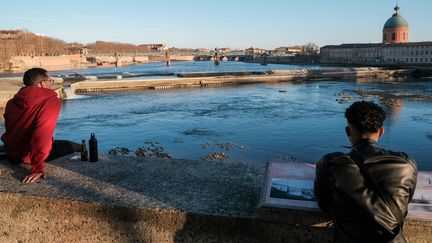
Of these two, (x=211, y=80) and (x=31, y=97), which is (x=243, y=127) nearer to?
(x=31, y=97)

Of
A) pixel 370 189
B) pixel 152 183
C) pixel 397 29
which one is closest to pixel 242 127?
pixel 152 183

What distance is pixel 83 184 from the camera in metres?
3.79

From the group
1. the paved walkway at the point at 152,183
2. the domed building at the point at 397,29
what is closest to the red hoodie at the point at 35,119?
→ the paved walkway at the point at 152,183

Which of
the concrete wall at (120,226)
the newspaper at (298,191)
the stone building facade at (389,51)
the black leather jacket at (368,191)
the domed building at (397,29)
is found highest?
the domed building at (397,29)

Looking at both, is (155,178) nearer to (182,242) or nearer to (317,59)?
(182,242)

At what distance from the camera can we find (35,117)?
3.93m

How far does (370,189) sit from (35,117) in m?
3.40

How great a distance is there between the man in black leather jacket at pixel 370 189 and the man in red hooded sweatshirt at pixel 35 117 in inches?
118

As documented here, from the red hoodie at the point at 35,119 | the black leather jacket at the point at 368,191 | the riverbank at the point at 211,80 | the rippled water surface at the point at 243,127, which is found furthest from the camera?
the riverbank at the point at 211,80

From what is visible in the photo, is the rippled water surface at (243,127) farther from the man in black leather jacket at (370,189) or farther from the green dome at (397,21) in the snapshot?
the green dome at (397,21)

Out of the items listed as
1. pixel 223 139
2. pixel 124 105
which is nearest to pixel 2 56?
pixel 124 105

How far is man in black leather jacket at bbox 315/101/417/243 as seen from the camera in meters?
2.01

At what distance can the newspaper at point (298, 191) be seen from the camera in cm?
273

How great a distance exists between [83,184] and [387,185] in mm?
2930
